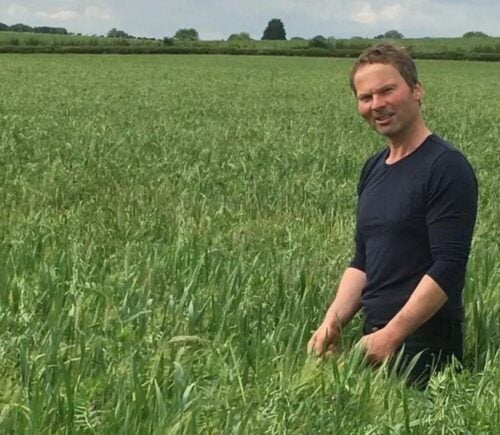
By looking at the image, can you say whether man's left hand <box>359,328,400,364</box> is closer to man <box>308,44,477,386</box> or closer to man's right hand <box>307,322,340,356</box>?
man <box>308,44,477,386</box>

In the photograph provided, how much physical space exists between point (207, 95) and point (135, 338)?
21018 millimetres

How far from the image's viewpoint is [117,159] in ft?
28.6

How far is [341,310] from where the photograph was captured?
3629 millimetres

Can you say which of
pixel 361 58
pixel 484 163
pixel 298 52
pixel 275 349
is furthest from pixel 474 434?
pixel 298 52

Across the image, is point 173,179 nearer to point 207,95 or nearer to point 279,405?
point 279,405

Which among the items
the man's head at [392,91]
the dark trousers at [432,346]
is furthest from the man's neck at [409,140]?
the dark trousers at [432,346]

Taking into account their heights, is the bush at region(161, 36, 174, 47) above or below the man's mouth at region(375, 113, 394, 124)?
below

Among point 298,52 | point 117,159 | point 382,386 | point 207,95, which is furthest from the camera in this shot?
point 298,52

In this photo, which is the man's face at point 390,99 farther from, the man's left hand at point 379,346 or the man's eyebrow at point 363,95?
the man's left hand at point 379,346

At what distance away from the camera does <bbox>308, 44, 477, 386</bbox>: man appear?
321 centimetres

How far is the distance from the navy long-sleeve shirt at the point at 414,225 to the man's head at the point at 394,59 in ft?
0.85

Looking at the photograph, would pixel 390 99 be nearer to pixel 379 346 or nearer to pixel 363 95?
pixel 363 95

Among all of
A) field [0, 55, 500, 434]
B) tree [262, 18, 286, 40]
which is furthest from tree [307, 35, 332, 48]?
field [0, 55, 500, 434]

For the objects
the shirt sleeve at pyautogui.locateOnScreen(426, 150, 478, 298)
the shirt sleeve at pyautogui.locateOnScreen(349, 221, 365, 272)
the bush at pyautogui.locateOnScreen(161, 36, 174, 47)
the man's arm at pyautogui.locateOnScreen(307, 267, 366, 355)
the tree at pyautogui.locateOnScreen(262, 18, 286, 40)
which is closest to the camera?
the shirt sleeve at pyautogui.locateOnScreen(426, 150, 478, 298)
